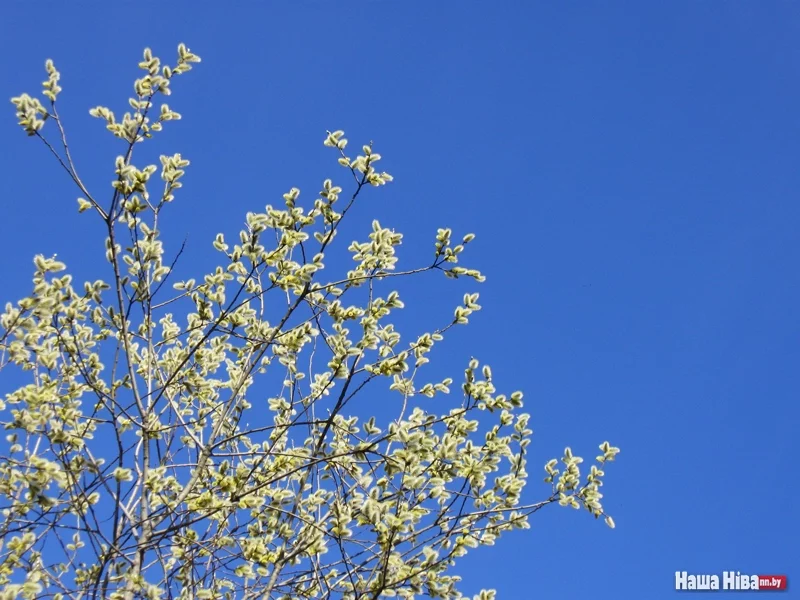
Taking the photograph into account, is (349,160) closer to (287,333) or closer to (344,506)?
(287,333)

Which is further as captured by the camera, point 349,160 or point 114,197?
point 349,160

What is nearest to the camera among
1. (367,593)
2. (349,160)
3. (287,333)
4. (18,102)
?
(18,102)

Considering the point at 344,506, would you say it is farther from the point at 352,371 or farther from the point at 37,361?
the point at 37,361

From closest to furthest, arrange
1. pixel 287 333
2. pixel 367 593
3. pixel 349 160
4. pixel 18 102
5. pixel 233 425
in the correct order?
pixel 18 102
pixel 367 593
pixel 349 160
pixel 287 333
pixel 233 425

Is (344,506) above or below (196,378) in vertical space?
below

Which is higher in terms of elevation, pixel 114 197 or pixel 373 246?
pixel 373 246

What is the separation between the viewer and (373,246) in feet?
14.8

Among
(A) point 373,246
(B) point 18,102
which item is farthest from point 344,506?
(B) point 18,102

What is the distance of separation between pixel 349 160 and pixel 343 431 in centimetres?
188

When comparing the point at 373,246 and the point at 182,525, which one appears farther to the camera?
the point at 373,246

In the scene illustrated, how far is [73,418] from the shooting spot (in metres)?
4.21

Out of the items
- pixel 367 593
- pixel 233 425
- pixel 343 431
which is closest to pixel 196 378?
pixel 233 425

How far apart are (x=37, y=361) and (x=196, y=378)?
1.09 meters

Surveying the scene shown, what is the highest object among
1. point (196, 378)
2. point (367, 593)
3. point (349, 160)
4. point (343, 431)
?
point (349, 160)
